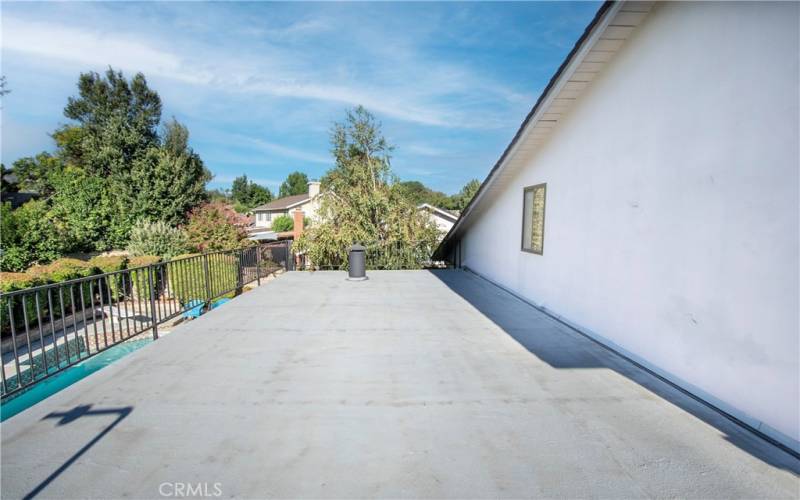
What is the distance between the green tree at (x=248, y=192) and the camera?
195 ft

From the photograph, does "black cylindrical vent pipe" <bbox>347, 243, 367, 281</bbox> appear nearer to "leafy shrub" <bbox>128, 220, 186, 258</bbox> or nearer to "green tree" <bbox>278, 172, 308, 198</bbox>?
"leafy shrub" <bbox>128, 220, 186, 258</bbox>

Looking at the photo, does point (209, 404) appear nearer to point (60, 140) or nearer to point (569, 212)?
point (569, 212)

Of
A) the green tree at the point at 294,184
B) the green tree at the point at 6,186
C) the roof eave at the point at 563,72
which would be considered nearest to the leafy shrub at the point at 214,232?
the roof eave at the point at 563,72

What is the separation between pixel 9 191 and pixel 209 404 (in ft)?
113

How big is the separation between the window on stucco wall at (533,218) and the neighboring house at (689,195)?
661mm

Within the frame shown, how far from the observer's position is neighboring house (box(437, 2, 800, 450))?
205 centimetres

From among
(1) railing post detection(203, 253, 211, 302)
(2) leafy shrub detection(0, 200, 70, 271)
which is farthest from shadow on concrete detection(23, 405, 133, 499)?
(2) leafy shrub detection(0, 200, 70, 271)

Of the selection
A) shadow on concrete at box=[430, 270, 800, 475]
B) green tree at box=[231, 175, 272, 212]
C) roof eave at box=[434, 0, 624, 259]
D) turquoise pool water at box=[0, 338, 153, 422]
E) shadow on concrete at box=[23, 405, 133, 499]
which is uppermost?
green tree at box=[231, 175, 272, 212]

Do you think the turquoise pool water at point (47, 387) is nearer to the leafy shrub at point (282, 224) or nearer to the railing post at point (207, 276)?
the railing post at point (207, 276)

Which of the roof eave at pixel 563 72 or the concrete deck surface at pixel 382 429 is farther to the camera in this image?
the roof eave at pixel 563 72

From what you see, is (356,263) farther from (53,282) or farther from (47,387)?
(53,282)

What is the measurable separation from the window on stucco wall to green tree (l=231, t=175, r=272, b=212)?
193 feet

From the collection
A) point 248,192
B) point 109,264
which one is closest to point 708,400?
point 109,264

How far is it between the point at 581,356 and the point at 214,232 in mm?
14777
